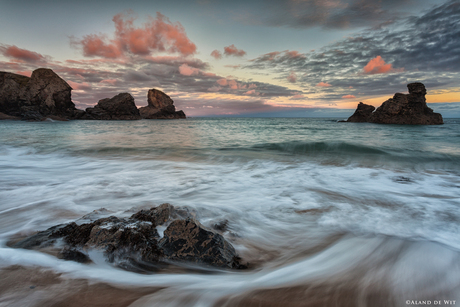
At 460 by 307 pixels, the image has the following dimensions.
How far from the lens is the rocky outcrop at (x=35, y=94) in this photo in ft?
190

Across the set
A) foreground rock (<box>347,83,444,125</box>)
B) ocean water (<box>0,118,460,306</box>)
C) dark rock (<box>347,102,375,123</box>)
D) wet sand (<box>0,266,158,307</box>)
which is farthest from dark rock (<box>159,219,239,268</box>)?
dark rock (<box>347,102,375,123</box>)

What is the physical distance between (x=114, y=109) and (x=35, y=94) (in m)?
19.4

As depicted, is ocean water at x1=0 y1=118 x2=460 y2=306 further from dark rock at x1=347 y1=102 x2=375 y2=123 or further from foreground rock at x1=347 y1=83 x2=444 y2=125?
dark rock at x1=347 y1=102 x2=375 y2=123

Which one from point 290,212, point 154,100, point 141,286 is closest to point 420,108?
point 290,212

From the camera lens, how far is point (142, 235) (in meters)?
1.91

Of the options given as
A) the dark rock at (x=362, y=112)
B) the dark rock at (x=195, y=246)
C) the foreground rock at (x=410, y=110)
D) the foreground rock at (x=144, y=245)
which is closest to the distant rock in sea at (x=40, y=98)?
the foreground rock at (x=144, y=245)

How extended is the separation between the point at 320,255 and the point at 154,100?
96438mm

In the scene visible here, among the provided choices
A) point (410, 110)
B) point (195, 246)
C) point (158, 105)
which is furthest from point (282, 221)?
point (158, 105)

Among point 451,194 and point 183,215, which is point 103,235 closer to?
point 183,215

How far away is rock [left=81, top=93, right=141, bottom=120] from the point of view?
67312 millimetres

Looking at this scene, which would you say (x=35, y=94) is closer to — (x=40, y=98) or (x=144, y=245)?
(x=40, y=98)

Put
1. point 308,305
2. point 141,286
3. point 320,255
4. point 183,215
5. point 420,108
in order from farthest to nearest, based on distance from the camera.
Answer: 1. point 420,108
2. point 183,215
3. point 320,255
4. point 141,286
5. point 308,305

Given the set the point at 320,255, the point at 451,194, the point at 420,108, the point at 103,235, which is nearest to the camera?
the point at 103,235

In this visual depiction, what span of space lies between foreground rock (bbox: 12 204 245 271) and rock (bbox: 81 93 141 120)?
256 feet
